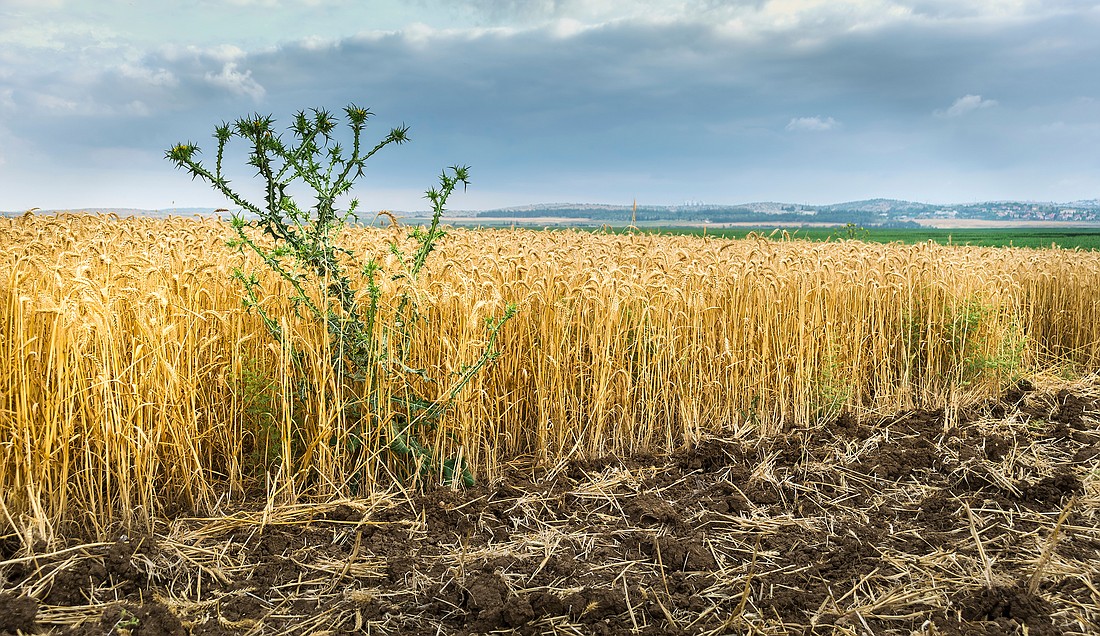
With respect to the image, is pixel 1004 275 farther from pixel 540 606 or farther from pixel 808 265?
pixel 540 606

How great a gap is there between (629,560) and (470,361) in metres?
1.24

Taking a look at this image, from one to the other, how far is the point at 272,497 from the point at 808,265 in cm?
395

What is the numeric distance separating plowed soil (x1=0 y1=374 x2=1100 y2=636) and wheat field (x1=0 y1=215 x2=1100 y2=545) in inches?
9.7

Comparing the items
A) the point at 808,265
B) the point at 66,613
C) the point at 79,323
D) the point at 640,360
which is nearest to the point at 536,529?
the point at 640,360

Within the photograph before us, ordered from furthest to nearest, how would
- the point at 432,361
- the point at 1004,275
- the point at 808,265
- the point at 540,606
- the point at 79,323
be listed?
the point at 1004,275 < the point at 808,265 < the point at 432,361 < the point at 79,323 < the point at 540,606

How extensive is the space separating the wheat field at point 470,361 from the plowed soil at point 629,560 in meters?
0.25

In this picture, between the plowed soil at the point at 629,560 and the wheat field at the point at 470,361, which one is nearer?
the plowed soil at the point at 629,560

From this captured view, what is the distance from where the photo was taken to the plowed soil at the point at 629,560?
9.21ft

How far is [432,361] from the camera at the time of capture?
13.8ft

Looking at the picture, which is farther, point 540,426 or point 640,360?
point 640,360

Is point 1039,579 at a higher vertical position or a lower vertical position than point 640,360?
lower

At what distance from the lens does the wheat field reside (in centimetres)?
338

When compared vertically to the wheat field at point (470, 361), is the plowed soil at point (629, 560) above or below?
below

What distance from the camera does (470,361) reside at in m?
3.96
